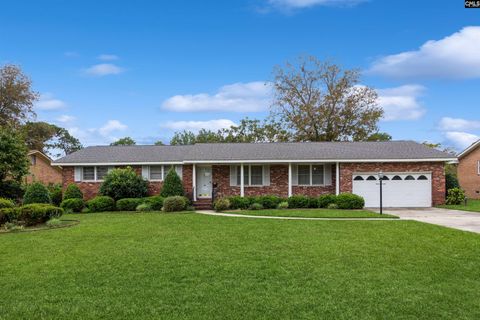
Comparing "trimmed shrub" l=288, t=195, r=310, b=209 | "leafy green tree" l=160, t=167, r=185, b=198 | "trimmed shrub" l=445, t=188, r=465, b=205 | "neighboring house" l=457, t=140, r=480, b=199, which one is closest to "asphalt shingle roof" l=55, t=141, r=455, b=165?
"leafy green tree" l=160, t=167, r=185, b=198

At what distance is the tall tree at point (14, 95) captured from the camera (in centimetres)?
3919

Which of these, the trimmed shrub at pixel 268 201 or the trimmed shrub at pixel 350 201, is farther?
the trimmed shrub at pixel 268 201

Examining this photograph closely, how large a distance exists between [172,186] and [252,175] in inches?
188

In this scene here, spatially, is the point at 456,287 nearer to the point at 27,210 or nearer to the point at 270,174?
the point at 27,210

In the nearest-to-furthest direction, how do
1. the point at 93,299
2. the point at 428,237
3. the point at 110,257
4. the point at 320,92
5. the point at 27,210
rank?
the point at 93,299 < the point at 110,257 < the point at 428,237 < the point at 27,210 < the point at 320,92

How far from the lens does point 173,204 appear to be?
20734mm

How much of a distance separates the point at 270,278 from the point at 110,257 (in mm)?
3890

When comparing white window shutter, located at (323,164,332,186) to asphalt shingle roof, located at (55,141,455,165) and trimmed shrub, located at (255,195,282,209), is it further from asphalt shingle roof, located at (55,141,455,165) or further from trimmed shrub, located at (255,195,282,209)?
trimmed shrub, located at (255,195,282,209)

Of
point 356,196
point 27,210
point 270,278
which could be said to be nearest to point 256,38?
point 356,196

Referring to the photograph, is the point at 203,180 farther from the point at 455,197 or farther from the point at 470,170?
the point at 470,170

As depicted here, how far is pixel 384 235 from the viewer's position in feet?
38.4

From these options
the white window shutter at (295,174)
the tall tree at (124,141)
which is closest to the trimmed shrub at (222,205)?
the white window shutter at (295,174)

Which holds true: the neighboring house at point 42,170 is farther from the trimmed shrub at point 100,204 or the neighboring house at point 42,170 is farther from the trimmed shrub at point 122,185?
the trimmed shrub at point 100,204

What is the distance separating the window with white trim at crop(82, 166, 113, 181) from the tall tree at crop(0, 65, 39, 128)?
62.7ft
